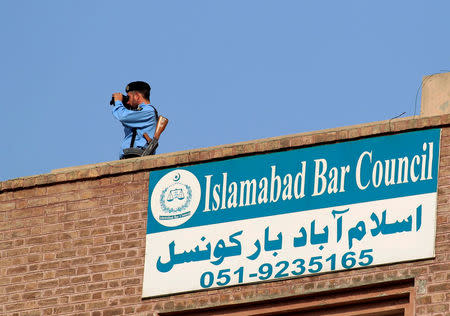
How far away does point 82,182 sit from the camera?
20.4 metres

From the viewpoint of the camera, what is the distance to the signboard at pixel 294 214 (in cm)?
1844

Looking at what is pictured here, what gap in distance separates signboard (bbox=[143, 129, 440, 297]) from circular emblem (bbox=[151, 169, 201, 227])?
0.01 meters

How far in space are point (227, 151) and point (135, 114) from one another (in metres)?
2.13

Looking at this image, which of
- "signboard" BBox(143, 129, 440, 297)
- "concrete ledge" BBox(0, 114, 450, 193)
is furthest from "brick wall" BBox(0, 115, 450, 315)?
"signboard" BBox(143, 129, 440, 297)

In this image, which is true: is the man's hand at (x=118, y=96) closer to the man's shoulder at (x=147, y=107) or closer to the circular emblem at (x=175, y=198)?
the man's shoulder at (x=147, y=107)

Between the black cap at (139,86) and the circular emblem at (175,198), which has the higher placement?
the black cap at (139,86)

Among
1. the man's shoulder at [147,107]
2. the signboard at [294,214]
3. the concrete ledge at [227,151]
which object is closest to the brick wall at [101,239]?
the concrete ledge at [227,151]

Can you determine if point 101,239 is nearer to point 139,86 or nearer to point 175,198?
point 175,198

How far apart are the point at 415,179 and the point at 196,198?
2656mm

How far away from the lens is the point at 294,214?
18938 millimetres

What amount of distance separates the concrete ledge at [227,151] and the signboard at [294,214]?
9 centimetres

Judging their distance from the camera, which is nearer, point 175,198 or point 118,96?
point 175,198

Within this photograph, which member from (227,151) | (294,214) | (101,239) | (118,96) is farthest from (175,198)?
(118,96)

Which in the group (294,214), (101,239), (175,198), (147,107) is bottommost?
(294,214)
